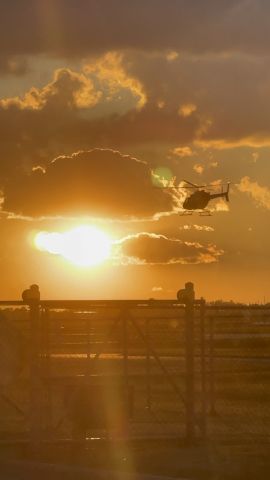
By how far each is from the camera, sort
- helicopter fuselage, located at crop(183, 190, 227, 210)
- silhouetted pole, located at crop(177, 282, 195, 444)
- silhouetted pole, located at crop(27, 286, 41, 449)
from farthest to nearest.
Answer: helicopter fuselage, located at crop(183, 190, 227, 210)
silhouetted pole, located at crop(177, 282, 195, 444)
silhouetted pole, located at crop(27, 286, 41, 449)

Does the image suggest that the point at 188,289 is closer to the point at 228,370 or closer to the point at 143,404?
the point at 143,404

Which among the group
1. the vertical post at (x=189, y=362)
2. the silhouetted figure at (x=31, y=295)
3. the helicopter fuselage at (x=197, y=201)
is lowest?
the vertical post at (x=189, y=362)

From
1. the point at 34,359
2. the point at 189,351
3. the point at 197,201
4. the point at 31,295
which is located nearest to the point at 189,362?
the point at 189,351

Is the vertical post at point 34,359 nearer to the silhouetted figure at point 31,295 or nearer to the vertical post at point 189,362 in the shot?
the silhouetted figure at point 31,295

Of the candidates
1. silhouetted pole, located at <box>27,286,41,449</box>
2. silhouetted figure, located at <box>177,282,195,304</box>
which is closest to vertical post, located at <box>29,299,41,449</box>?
silhouetted pole, located at <box>27,286,41,449</box>


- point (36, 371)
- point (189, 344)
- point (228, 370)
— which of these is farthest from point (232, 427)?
point (228, 370)

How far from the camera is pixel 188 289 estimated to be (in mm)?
17922

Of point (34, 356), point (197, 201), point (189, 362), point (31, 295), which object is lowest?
point (189, 362)

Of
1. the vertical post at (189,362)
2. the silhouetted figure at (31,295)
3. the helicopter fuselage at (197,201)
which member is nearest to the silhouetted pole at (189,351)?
the vertical post at (189,362)

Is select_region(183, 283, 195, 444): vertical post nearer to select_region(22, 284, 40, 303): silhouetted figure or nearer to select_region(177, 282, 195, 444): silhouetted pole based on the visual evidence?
select_region(177, 282, 195, 444): silhouetted pole

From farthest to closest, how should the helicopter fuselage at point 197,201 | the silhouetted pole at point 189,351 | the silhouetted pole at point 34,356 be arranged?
1. the helicopter fuselage at point 197,201
2. the silhouetted pole at point 189,351
3. the silhouetted pole at point 34,356

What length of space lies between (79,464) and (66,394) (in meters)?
1.96

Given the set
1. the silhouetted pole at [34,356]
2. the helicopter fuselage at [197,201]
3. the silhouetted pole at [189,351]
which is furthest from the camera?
the helicopter fuselage at [197,201]

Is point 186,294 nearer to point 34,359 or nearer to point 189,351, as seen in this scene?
point 189,351
